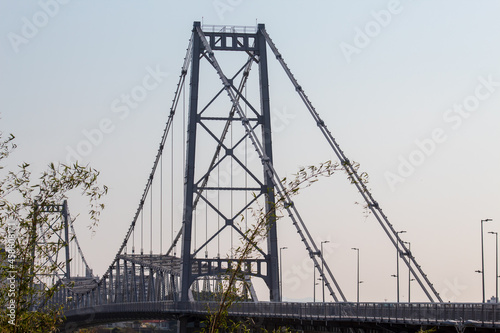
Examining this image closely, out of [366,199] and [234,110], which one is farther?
[234,110]

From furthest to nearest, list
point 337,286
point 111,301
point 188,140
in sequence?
point 111,301, point 188,140, point 337,286

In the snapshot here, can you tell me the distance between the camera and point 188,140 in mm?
74375

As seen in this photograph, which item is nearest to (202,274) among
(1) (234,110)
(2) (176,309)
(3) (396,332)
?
(2) (176,309)

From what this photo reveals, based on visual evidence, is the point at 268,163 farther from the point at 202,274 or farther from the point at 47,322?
the point at 47,322

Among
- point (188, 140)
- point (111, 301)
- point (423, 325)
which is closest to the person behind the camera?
point (423, 325)

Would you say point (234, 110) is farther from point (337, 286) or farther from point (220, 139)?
point (337, 286)

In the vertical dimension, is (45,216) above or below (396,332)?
above

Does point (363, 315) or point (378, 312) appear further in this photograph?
point (363, 315)

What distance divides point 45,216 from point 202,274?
51.5 m

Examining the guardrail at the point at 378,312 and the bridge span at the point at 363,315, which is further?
the bridge span at the point at 363,315

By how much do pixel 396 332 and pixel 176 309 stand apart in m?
34.4

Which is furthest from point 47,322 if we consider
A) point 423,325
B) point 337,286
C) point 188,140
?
point 188,140

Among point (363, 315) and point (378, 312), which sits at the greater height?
point (378, 312)

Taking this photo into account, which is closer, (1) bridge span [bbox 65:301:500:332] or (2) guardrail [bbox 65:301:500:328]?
(2) guardrail [bbox 65:301:500:328]
